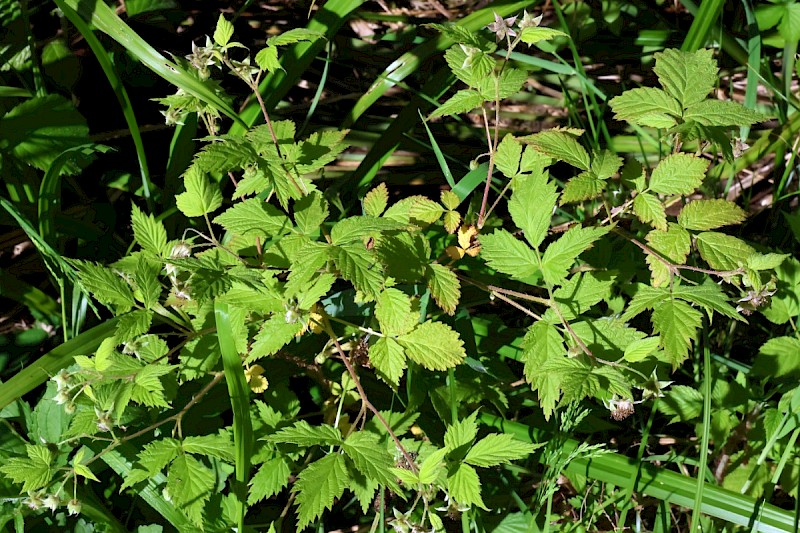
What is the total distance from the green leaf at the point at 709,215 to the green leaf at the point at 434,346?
0.54 meters

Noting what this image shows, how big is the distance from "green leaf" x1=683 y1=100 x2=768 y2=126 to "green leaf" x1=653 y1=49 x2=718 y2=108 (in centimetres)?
3

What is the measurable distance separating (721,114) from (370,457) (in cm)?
92

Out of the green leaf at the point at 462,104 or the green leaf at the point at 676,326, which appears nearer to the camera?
the green leaf at the point at 676,326

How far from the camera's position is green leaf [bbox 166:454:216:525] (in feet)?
4.09

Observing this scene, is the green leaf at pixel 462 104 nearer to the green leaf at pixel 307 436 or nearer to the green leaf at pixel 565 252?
the green leaf at pixel 565 252

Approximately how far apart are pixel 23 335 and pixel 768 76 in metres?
2.22

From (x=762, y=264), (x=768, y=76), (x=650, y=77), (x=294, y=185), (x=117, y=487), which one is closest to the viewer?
(x=762, y=264)

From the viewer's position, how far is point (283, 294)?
49.5 inches

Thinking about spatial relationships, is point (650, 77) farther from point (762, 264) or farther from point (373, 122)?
Answer: point (762, 264)

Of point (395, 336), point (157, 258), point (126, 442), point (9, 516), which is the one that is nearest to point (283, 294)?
point (395, 336)

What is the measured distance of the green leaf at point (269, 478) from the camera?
4.33ft

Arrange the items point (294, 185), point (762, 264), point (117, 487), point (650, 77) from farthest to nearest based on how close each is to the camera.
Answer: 1. point (650, 77)
2. point (117, 487)
3. point (294, 185)
4. point (762, 264)

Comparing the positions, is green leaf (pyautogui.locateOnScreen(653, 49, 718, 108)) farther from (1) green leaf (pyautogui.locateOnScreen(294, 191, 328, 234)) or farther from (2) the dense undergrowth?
(1) green leaf (pyautogui.locateOnScreen(294, 191, 328, 234))

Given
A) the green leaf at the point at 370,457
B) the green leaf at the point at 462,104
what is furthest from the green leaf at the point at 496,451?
the green leaf at the point at 462,104
